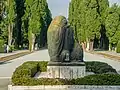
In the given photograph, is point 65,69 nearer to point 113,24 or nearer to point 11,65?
point 11,65

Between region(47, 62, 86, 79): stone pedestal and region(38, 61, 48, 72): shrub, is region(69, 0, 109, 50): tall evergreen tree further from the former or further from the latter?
region(47, 62, 86, 79): stone pedestal

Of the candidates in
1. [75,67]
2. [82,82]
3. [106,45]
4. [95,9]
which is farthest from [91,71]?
[106,45]

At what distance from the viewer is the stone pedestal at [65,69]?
Result: 13.1 metres

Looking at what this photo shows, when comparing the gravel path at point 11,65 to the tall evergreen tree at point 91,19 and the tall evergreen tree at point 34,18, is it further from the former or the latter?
the tall evergreen tree at point 34,18

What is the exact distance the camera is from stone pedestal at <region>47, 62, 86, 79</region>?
42.9ft

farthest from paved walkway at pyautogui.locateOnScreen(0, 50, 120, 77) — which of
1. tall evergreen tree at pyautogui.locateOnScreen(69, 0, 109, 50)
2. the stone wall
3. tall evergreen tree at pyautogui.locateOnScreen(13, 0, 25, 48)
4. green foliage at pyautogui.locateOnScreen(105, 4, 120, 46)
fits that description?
tall evergreen tree at pyautogui.locateOnScreen(13, 0, 25, 48)

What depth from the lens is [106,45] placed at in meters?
64.3

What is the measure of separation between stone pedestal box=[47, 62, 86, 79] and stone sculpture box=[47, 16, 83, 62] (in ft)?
0.84

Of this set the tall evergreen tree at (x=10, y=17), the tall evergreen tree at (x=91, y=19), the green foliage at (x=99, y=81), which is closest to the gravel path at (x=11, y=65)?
the green foliage at (x=99, y=81)

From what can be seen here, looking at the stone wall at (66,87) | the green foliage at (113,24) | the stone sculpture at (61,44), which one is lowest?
the stone wall at (66,87)

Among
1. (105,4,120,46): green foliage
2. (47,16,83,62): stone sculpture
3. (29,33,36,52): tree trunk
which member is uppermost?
(105,4,120,46): green foliage

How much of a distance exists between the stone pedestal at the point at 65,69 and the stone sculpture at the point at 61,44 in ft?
0.84

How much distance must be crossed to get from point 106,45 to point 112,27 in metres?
8.32

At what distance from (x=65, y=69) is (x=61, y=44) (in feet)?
3.52
